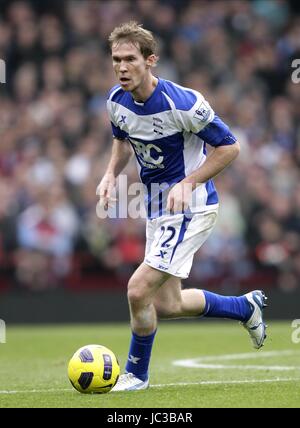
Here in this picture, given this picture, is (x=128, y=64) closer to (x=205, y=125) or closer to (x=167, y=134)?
(x=167, y=134)

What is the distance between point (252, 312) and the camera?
7504 millimetres

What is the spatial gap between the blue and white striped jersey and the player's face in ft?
0.70

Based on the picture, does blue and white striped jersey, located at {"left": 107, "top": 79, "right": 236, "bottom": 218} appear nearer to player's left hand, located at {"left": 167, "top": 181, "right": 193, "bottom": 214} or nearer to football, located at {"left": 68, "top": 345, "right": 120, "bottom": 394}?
player's left hand, located at {"left": 167, "top": 181, "right": 193, "bottom": 214}

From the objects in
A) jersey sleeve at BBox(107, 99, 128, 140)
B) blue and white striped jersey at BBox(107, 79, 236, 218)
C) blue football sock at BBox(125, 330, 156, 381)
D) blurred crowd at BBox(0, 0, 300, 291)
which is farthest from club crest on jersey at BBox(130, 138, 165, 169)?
blurred crowd at BBox(0, 0, 300, 291)

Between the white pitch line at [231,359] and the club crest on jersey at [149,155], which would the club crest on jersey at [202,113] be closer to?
the club crest on jersey at [149,155]

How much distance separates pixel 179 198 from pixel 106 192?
674 mm

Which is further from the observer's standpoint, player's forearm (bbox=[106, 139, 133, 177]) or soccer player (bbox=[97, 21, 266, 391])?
player's forearm (bbox=[106, 139, 133, 177])

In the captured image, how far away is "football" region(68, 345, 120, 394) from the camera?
6.73m

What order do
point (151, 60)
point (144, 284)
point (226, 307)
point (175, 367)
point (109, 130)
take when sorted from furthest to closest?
point (109, 130) < point (175, 367) < point (226, 307) < point (151, 60) < point (144, 284)

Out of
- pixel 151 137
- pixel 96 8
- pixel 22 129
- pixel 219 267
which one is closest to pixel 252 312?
pixel 151 137

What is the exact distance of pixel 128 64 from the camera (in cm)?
682

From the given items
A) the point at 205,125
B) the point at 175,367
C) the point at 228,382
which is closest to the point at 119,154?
the point at 205,125

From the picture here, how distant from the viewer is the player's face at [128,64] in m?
6.81

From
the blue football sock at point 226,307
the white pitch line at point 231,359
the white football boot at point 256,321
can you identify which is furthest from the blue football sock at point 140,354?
the white pitch line at point 231,359
